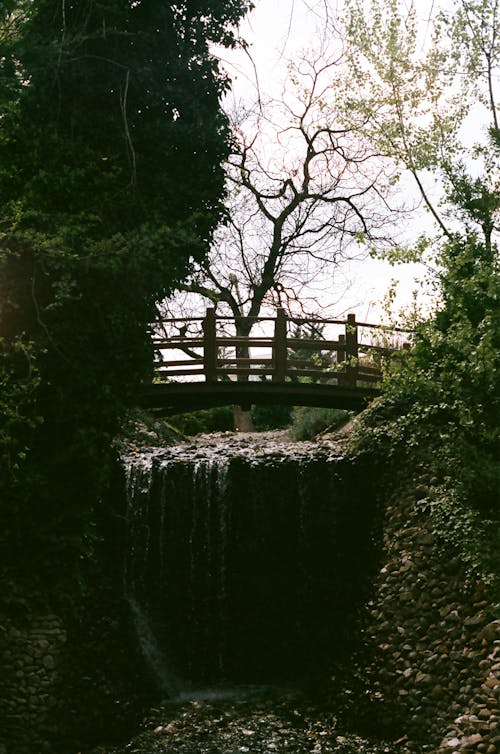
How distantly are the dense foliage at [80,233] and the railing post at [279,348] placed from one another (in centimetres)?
A: 451

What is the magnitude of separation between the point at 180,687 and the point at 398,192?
58.8 ft

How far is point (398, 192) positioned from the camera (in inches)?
1049

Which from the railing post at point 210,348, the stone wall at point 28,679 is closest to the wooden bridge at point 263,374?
the railing post at point 210,348

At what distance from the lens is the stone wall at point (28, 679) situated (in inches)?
450

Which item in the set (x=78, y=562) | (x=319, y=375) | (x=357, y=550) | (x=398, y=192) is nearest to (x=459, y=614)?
(x=357, y=550)

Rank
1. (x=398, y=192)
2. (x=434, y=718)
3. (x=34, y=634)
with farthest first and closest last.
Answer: (x=398, y=192) → (x=34, y=634) → (x=434, y=718)

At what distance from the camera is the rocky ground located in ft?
36.2

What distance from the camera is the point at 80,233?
498 inches

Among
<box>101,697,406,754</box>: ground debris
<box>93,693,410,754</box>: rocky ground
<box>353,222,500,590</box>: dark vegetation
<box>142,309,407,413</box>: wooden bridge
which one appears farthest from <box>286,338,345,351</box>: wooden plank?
<box>101,697,406,754</box>: ground debris

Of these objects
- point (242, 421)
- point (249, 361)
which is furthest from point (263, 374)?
point (242, 421)

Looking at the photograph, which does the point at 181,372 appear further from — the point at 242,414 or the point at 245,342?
the point at 242,414

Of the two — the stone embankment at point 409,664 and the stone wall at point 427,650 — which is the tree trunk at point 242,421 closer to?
the stone wall at point 427,650

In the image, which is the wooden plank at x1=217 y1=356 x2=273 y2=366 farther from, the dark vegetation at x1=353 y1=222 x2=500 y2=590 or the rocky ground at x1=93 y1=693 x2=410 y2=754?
the rocky ground at x1=93 y1=693 x2=410 y2=754

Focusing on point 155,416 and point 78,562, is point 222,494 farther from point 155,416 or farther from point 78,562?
point 155,416
